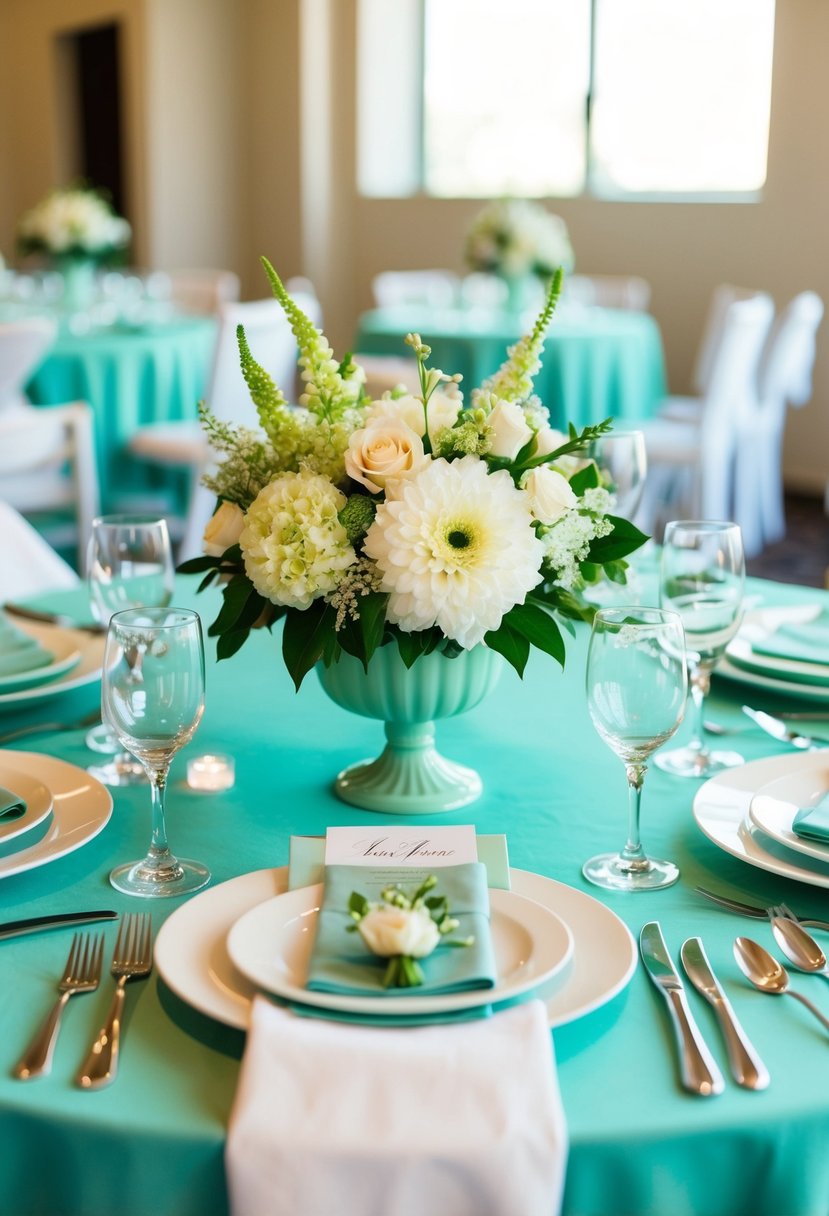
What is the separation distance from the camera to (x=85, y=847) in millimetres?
1160

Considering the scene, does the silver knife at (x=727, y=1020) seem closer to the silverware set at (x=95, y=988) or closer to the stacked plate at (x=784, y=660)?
the silverware set at (x=95, y=988)

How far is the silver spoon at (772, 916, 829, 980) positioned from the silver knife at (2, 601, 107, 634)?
0.98 m

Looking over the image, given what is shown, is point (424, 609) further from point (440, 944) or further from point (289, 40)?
point (289, 40)

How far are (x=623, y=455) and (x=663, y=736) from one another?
740 mm

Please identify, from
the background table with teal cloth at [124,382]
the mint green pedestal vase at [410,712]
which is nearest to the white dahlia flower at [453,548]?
the mint green pedestal vase at [410,712]

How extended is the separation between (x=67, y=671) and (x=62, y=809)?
1.23 feet

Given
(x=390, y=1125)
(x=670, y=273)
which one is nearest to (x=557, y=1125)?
(x=390, y=1125)

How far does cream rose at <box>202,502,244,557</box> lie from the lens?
3.97ft

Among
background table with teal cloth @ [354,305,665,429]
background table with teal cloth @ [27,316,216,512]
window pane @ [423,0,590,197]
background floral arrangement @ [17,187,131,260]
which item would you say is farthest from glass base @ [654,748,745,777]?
window pane @ [423,0,590,197]

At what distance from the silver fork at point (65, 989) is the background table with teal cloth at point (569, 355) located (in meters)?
4.11

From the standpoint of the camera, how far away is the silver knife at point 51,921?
39.3 inches

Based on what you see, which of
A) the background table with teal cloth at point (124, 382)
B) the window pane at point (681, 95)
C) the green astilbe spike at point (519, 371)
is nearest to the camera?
the green astilbe spike at point (519, 371)

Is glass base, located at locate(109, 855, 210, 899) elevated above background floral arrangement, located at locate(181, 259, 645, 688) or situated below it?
below

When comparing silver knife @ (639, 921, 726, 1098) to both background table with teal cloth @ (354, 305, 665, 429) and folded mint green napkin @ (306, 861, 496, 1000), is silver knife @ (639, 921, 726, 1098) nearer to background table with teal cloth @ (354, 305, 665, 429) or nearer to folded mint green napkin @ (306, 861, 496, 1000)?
folded mint green napkin @ (306, 861, 496, 1000)
